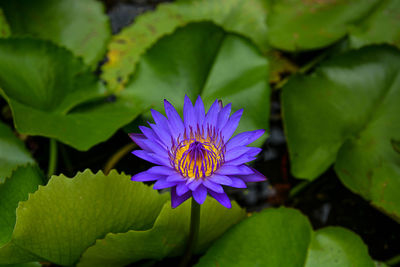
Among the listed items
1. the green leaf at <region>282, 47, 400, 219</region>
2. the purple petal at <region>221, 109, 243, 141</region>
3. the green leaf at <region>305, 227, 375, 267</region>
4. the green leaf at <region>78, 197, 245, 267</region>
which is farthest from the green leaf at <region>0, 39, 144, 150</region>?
the green leaf at <region>305, 227, 375, 267</region>

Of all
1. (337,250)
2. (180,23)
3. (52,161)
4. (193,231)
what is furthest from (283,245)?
(180,23)

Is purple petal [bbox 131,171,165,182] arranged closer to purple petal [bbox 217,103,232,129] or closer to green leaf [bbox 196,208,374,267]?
purple petal [bbox 217,103,232,129]

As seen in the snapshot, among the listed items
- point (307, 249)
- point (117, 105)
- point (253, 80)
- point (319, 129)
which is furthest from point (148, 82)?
point (307, 249)

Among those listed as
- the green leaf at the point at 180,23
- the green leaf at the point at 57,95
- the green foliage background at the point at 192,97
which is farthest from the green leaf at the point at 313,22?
the green leaf at the point at 57,95

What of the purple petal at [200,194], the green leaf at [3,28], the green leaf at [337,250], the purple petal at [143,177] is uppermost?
the green leaf at [3,28]

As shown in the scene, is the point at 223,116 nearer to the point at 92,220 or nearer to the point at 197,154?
the point at 197,154

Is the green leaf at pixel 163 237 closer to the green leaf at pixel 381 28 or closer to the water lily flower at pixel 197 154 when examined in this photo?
the water lily flower at pixel 197 154
